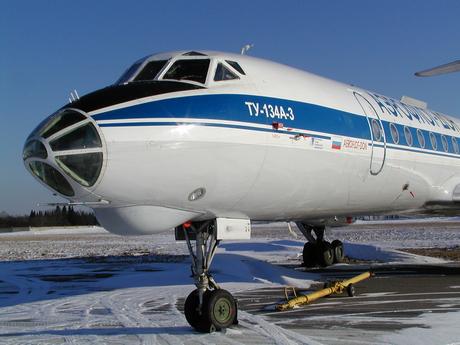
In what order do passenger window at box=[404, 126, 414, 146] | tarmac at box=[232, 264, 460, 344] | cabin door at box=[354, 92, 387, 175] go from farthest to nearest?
passenger window at box=[404, 126, 414, 146], cabin door at box=[354, 92, 387, 175], tarmac at box=[232, 264, 460, 344]

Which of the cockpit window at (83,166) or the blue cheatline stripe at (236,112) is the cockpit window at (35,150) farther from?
the blue cheatline stripe at (236,112)

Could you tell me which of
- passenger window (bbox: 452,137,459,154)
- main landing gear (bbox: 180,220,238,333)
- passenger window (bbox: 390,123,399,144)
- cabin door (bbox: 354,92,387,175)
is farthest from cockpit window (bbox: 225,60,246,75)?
passenger window (bbox: 452,137,459,154)

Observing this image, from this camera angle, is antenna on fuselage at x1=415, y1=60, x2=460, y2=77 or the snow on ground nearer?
the snow on ground

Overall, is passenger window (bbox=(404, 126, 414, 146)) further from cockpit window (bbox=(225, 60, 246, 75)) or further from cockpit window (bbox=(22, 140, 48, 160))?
cockpit window (bbox=(22, 140, 48, 160))

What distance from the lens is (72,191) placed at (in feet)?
21.6

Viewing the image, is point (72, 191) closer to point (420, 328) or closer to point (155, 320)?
point (155, 320)

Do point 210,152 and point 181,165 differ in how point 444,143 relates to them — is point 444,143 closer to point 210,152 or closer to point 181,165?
point 210,152

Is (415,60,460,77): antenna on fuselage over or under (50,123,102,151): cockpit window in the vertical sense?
over

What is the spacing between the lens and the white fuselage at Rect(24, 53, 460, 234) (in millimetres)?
6805

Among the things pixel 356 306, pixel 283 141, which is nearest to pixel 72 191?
pixel 283 141

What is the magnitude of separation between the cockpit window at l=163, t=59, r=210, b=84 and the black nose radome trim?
0.35m

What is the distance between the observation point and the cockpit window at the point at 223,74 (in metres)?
8.12

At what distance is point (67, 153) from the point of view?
6.32 meters

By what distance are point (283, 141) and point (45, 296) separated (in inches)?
315
